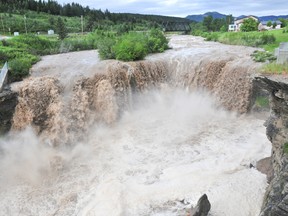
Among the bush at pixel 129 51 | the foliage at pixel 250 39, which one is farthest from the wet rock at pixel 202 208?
the foliage at pixel 250 39

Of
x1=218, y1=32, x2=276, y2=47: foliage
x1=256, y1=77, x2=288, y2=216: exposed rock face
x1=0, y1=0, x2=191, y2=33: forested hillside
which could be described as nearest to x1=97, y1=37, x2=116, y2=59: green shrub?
x1=218, y1=32, x2=276, y2=47: foliage

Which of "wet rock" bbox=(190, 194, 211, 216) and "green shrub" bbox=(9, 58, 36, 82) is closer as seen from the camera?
"wet rock" bbox=(190, 194, 211, 216)

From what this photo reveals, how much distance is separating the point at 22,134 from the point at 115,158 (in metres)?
5.08

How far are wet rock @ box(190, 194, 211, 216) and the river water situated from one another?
1.13 ft

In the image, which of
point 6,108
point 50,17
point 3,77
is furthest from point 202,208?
point 50,17

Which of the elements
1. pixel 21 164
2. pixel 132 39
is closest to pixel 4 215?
pixel 21 164

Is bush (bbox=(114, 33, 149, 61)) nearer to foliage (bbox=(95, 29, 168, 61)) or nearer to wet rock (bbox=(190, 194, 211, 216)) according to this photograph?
foliage (bbox=(95, 29, 168, 61))

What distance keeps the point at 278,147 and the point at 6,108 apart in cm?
1236

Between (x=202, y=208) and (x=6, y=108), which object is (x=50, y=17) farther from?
(x=202, y=208)

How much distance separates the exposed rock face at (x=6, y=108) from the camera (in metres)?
14.6

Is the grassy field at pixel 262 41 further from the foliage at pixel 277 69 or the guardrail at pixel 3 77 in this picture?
the guardrail at pixel 3 77

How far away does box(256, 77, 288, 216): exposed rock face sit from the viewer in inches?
280

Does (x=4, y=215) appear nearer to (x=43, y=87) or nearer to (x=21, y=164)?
(x=21, y=164)

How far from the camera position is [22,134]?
14.5 metres
